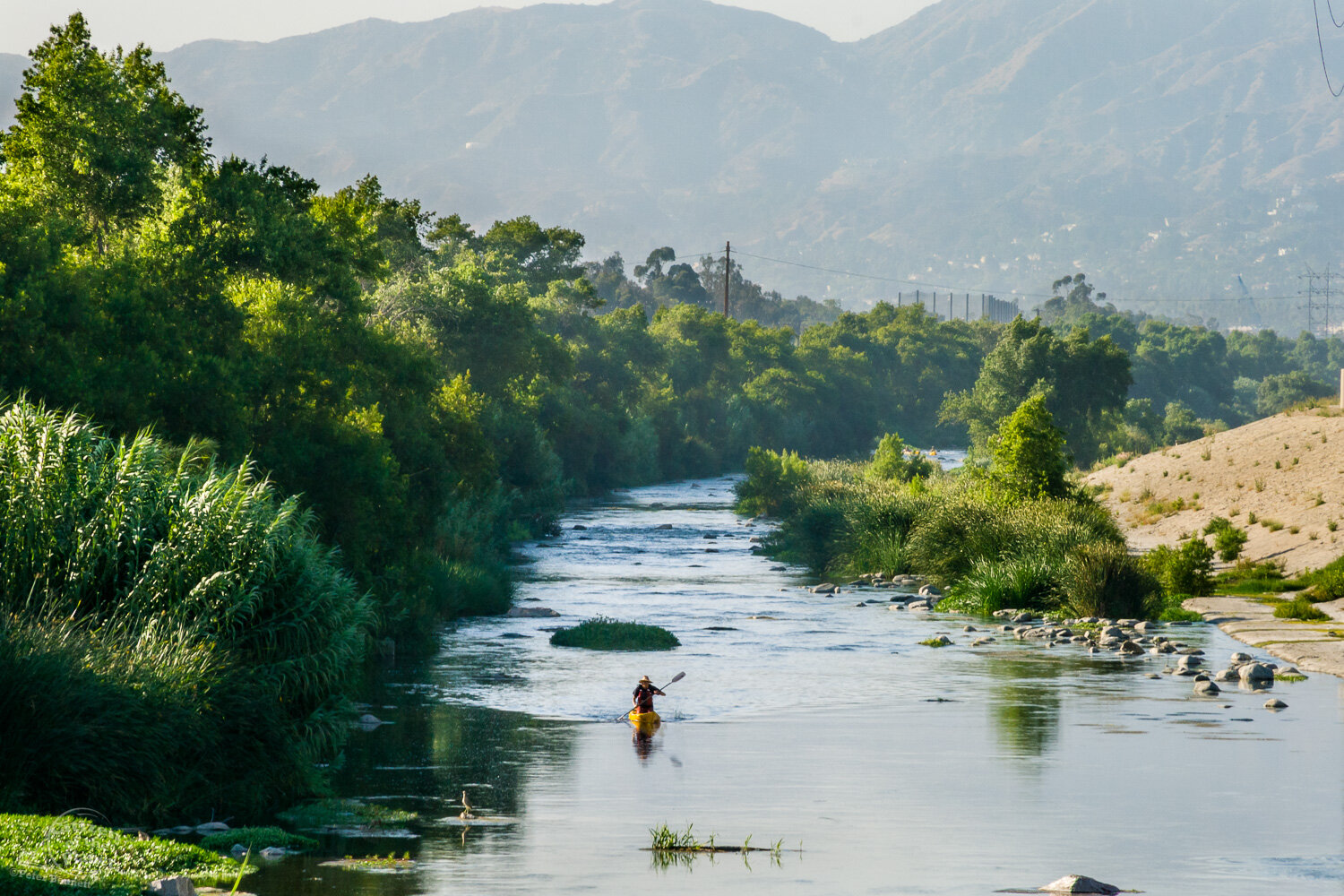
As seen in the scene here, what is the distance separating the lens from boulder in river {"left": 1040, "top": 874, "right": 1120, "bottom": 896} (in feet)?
47.4

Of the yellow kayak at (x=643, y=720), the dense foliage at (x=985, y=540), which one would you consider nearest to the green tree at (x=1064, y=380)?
the dense foliage at (x=985, y=540)

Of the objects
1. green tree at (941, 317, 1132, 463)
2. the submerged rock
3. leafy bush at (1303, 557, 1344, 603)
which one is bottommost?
leafy bush at (1303, 557, 1344, 603)

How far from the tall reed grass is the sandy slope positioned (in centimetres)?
3505

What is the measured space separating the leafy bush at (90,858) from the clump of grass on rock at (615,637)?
798 inches

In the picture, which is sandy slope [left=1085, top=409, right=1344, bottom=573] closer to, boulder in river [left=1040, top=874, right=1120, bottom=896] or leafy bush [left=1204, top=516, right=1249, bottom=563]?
leafy bush [left=1204, top=516, right=1249, bottom=563]

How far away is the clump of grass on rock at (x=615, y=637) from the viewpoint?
1375 inches

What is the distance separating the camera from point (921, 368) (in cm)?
16212

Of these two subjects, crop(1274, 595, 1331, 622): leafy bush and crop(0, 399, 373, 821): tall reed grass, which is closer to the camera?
crop(0, 399, 373, 821): tall reed grass

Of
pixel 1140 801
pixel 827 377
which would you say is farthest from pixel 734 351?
pixel 1140 801

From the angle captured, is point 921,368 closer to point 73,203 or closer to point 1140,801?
point 73,203

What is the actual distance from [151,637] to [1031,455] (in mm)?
34976

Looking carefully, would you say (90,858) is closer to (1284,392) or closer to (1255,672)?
(1255,672)

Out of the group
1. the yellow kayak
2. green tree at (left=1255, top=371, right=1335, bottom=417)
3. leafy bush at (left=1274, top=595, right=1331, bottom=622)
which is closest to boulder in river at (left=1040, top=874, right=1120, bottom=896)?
the yellow kayak

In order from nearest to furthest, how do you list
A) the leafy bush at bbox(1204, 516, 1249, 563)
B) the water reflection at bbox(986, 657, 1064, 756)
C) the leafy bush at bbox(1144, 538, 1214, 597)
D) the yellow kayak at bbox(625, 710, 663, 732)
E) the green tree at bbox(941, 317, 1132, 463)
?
1. the water reflection at bbox(986, 657, 1064, 756)
2. the yellow kayak at bbox(625, 710, 663, 732)
3. the leafy bush at bbox(1144, 538, 1214, 597)
4. the leafy bush at bbox(1204, 516, 1249, 563)
5. the green tree at bbox(941, 317, 1132, 463)
